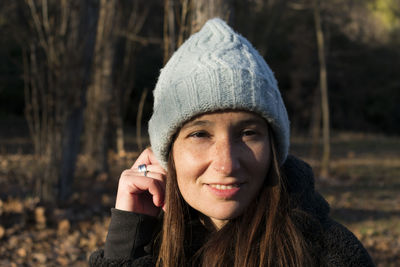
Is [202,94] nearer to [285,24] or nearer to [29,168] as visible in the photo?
[29,168]

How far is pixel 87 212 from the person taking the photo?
5742 millimetres

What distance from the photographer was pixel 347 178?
9.66m

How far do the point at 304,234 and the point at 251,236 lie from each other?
0.22 metres

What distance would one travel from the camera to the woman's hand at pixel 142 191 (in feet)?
6.69

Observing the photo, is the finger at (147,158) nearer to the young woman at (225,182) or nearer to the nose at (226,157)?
the young woman at (225,182)

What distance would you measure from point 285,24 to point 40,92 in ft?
42.2

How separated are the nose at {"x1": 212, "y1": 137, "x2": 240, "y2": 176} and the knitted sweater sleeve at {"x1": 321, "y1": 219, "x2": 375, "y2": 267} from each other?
1.59ft

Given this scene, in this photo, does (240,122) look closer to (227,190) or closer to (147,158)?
(227,190)

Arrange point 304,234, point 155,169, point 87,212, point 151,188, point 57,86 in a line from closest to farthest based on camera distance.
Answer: point 304,234 < point 151,188 < point 155,169 < point 57,86 < point 87,212

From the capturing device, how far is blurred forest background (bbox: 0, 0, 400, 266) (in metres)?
4.80

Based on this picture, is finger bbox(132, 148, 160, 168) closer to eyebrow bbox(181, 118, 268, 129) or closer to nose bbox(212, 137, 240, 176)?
eyebrow bbox(181, 118, 268, 129)

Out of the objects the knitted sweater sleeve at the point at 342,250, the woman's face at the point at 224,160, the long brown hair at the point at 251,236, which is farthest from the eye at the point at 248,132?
the knitted sweater sleeve at the point at 342,250

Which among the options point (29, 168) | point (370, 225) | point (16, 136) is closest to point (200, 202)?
point (370, 225)

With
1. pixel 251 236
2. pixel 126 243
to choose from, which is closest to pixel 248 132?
pixel 251 236
